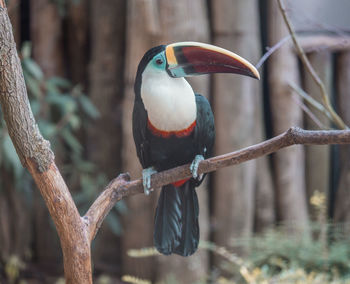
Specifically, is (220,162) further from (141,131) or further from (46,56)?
(46,56)

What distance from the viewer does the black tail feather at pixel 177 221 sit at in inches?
35.1

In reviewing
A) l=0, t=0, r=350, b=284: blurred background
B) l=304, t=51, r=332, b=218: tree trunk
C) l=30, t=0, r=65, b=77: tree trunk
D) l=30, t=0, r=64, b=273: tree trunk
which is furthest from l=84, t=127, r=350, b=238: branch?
l=30, t=0, r=65, b=77: tree trunk

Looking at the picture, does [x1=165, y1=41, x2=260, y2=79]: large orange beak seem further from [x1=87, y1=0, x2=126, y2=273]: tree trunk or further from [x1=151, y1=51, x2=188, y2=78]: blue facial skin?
[x1=87, y1=0, x2=126, y2=273]: tree trunk

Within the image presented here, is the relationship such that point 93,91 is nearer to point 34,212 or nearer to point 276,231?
point 34,212

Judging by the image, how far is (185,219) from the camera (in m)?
0.93

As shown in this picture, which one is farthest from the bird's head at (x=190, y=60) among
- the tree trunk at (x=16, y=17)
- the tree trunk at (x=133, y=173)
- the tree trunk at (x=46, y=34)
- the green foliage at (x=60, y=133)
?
the tree trunk at (x=46, y=34)

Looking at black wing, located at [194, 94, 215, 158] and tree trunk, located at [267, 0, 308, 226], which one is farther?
tree trunk, located at [267, 0, 308, 226]

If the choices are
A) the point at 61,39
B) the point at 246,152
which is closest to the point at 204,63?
the point at 246,152

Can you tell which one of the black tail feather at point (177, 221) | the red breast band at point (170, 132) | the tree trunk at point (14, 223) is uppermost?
the red breast band at point (170, 132)

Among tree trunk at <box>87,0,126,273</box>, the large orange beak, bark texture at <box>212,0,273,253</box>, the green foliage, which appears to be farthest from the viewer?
tree trunk at <box>87,0,126,273</box>

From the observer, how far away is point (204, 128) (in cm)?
99

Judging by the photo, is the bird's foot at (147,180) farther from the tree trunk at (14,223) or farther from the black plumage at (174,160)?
the tree trunk at (14,223)

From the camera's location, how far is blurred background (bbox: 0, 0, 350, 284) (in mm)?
1676

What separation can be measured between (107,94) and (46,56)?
0.38 metres
